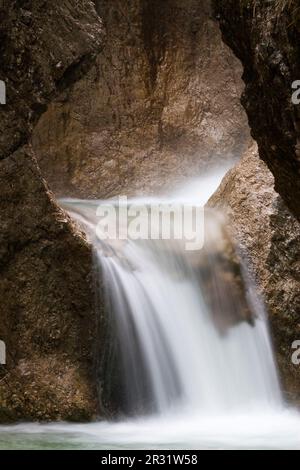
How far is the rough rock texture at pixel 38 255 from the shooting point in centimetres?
789

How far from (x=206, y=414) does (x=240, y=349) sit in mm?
1038

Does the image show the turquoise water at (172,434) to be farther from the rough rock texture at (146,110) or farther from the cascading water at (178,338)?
the rough rock texture at (146,110)

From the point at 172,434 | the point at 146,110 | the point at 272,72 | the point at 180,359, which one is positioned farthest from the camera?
the point at 146,110

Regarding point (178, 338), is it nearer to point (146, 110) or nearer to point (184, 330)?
point (184, 330)

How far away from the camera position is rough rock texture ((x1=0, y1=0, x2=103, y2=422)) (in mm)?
7891

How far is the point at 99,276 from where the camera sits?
8.53m

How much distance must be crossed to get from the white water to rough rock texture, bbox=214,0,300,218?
10.5 ft

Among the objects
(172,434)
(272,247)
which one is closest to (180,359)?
(172,434)

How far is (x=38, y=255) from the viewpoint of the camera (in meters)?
8.18

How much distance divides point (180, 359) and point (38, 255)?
2.07m

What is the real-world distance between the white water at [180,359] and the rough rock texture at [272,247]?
181mm

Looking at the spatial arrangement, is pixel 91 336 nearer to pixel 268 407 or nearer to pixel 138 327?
pixel 138 327
